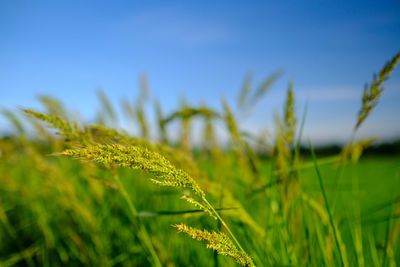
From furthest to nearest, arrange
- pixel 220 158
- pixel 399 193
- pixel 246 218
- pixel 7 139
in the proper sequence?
pixel 7 139, pixel 220 158, pixel 399 193, pixel 246 218

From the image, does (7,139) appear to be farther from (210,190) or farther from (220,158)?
(210,190)

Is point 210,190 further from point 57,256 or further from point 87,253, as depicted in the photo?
point 57,256

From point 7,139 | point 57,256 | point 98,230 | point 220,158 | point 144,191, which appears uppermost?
point 7,139

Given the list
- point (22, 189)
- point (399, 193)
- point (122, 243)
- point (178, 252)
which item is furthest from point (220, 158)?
point (22, 189)

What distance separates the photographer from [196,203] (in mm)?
519

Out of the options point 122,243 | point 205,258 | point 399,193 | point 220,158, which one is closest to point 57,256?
point 122,243

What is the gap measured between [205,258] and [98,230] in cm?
69

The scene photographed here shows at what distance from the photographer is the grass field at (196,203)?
68 cm

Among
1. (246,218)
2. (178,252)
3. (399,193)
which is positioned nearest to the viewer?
(246,218)

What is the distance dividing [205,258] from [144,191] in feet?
2.98

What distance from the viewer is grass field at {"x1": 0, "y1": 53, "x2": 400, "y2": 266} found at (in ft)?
2.24

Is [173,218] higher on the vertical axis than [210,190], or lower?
lower

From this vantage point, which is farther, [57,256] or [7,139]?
[7,139]

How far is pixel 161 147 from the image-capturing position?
101 cm
